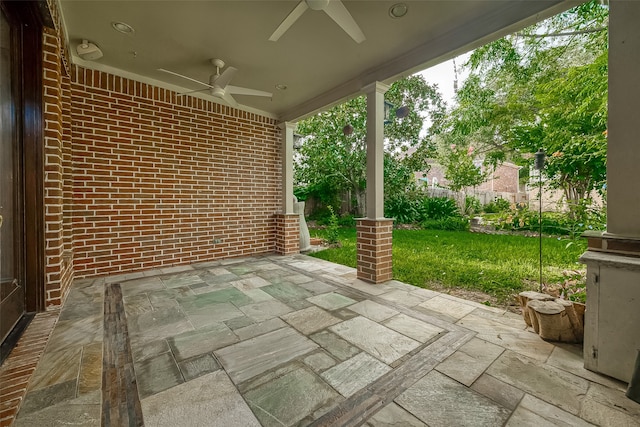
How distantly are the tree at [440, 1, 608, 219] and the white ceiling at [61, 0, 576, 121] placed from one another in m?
1.40

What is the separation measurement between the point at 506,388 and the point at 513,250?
418 centimetres

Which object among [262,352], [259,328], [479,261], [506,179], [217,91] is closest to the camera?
[262,352]

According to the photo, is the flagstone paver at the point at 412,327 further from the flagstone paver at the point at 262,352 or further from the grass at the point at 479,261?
the grass at the point at 479,261

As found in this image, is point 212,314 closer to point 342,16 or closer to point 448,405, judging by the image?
point 448,405

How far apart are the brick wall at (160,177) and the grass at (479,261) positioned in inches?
72.0

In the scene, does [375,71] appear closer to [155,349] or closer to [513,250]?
[155,349]

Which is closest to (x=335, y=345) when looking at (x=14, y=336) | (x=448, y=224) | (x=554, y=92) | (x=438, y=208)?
(x=14, y=336)

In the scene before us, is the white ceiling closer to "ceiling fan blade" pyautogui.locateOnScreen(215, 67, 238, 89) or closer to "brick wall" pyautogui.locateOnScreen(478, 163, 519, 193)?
"ceiling fan blade" pyautogui.locateOnScreen(215, 67, 238, 89)

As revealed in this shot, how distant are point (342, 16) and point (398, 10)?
0.65 meters

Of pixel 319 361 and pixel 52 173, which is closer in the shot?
pixel 319 361

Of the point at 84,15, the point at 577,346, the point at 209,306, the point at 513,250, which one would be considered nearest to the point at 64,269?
the point at 209,306

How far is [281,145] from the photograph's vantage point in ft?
16.3

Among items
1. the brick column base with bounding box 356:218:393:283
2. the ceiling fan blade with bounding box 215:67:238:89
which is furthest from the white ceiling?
the brick column base with bounding box 356:218:393:283

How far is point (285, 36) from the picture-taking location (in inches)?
102
